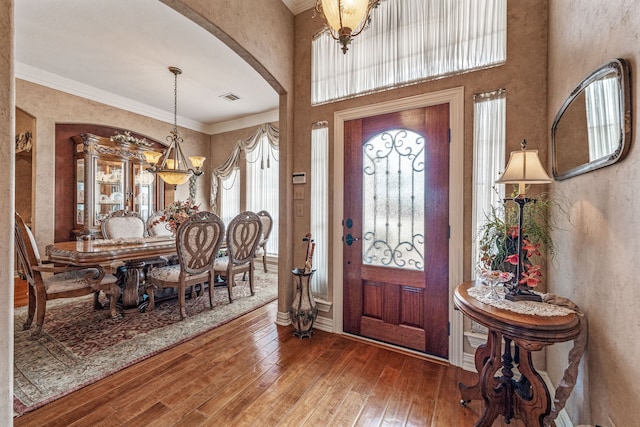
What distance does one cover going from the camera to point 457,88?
218 cm

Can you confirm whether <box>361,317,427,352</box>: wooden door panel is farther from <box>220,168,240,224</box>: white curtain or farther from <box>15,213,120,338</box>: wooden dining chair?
<box>220,168,240,224</box>: white curtain

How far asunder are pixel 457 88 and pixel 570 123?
91cm

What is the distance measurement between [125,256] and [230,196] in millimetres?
3718

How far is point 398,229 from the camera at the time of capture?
8.09 feet

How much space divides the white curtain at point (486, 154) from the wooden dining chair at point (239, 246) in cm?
272

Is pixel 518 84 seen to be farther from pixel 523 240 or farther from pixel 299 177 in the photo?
pixel 299 177

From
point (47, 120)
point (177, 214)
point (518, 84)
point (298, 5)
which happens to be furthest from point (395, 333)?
point (47, 120)

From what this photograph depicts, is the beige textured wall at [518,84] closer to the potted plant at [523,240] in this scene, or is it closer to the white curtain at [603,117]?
the potted plant at [523,240]

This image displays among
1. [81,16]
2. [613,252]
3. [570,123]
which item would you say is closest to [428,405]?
[613,252]

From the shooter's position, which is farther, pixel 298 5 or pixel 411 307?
pixel 298 5

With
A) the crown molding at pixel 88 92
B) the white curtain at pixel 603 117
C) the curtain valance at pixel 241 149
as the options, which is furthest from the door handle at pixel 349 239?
the crown molding at pixel 88 92

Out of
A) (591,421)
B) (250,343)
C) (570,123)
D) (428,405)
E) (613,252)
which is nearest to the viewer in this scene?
(613,252)

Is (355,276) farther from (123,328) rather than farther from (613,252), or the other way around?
(123,328)

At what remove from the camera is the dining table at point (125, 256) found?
2703mm
